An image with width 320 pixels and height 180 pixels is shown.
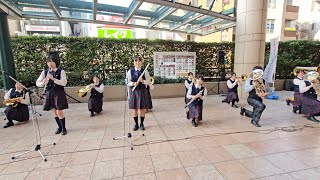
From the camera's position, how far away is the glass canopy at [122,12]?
4.99 metres

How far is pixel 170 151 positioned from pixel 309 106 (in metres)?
3.90

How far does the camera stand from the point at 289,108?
18.2 ft

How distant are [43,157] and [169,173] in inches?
78.7

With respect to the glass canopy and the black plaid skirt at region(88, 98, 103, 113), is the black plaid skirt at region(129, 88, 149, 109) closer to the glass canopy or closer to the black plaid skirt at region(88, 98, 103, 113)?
the black plaid skirt at region(88, 98, 103, 113)

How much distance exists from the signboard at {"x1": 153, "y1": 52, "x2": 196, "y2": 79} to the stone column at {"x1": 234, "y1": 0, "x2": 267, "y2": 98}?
→ 1958 millimetres

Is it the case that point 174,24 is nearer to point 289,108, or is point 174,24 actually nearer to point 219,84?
point 219,84

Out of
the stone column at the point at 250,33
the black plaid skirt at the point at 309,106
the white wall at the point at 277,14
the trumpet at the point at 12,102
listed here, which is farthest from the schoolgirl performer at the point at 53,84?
the white wall at the point at 277,14

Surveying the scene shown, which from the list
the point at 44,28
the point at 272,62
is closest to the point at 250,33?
the point at 272,62

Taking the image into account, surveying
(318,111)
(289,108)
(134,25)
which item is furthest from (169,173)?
(134,25)

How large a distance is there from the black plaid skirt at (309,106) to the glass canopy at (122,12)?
12.6 ft

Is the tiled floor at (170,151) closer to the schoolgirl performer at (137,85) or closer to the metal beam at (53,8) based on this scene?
the schoolgirl performer at (137,85)

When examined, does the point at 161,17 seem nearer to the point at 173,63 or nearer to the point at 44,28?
the point at 173,63

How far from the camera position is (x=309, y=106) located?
4391 millimetres

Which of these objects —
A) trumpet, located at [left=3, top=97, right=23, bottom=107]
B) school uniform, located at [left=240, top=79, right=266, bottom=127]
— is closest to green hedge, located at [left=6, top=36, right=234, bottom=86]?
trumpet, located at [left=3, top=97, right=23, bottom=107]
